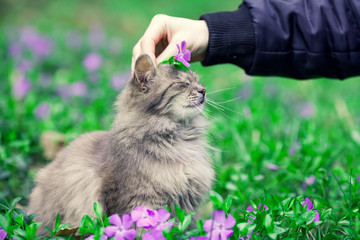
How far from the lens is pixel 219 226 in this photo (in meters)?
1.59

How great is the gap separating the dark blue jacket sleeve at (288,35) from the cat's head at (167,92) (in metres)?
0.50

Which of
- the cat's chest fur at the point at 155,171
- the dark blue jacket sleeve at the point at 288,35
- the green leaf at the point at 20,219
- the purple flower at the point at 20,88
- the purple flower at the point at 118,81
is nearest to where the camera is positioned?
the green leaf at the point at 20,219

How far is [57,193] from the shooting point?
7.08 feet

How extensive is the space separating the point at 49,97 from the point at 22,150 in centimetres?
130

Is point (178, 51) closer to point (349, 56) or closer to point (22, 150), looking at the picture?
point (349, 56)

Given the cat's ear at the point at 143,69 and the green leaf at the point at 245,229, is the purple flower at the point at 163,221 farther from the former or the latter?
the cat's ear at the point at 143,69

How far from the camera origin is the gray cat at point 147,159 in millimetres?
1959

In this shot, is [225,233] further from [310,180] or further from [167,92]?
[310,180]

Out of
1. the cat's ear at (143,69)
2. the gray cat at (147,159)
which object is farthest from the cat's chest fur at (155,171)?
the cat's ear at (143,69)

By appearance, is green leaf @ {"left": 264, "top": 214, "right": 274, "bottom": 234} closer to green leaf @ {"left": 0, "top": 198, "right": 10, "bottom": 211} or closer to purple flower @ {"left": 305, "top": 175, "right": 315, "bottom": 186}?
purple flower @ {"left": 305, "top": 175, "right": 315, "bottom": 186}

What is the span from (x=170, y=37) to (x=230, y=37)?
0.45 metres

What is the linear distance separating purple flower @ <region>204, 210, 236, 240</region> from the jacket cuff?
1237 mm

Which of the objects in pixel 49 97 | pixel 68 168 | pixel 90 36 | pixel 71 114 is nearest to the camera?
pixel 68 168

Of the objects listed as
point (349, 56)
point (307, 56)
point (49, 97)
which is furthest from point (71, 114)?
point (349, 56)
